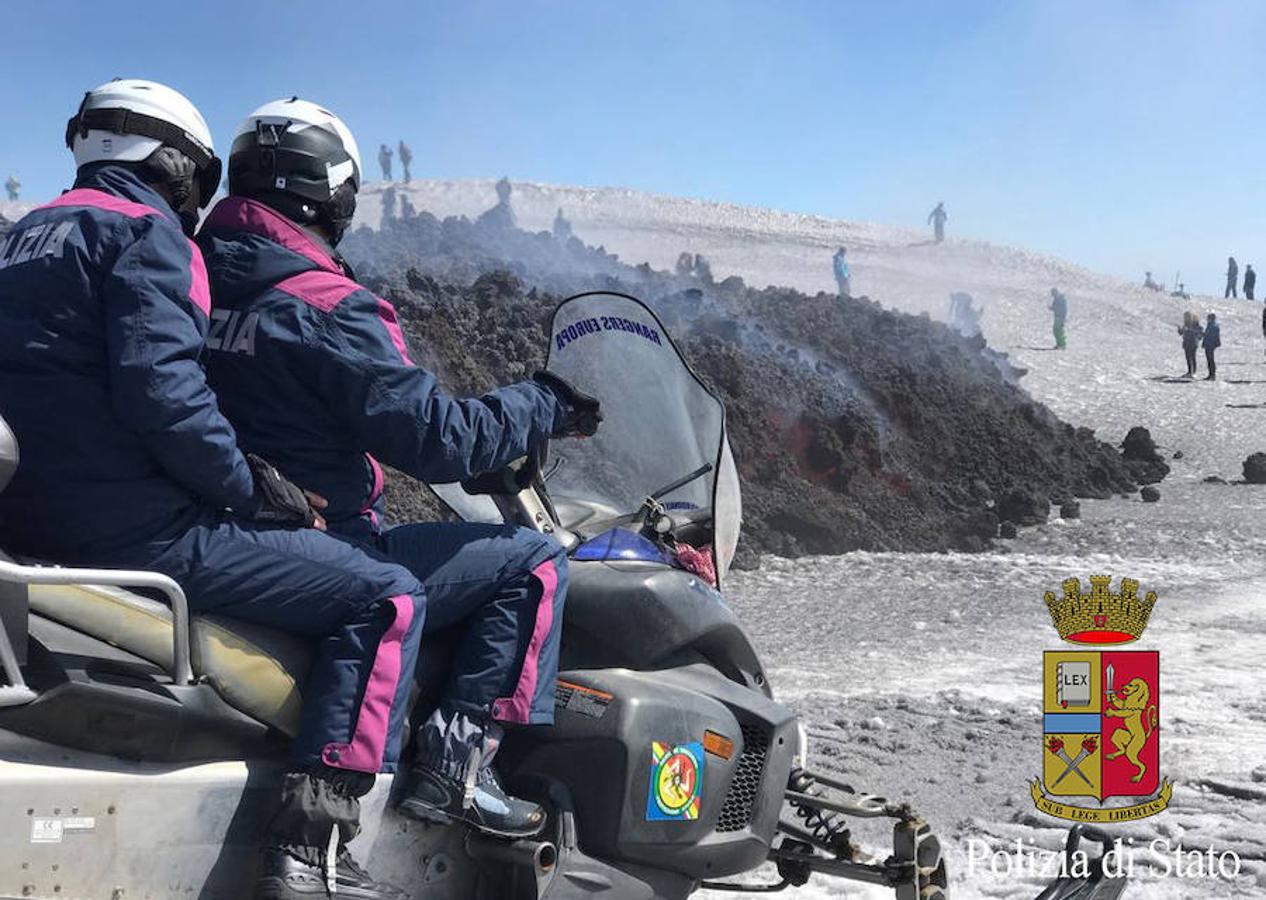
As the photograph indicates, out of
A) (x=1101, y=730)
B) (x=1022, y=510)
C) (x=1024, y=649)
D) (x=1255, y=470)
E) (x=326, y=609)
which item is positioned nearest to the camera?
(x=326, y=609)

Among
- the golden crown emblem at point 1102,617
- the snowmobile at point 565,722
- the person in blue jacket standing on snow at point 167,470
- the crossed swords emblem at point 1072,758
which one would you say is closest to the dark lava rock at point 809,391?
the golden crown emblem at point 1102,617

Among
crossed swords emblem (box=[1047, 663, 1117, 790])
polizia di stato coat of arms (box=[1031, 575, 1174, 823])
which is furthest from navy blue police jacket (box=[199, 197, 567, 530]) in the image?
crossed swords emblem (box=[1047, 663, 1117, 790])

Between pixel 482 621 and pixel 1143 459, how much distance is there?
17882 millimetres

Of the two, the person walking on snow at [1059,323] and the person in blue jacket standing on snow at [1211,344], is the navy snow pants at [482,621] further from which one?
the person walking on snow at [1059,323]

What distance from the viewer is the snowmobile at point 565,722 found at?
2.82 m

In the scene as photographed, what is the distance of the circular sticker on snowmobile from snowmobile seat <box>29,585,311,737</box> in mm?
994

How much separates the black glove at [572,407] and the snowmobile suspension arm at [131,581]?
1115mm

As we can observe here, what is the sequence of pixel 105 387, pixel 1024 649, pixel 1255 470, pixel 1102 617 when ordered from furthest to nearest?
pixel 1255 470 < pixel 1024 649 < pixel 1102 617 < pixel 105 387

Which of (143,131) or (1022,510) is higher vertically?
(143,131)

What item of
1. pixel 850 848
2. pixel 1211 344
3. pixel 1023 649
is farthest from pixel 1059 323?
pixel 850 848

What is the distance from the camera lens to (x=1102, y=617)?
28.6ft

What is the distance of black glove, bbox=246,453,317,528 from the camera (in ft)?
9.91

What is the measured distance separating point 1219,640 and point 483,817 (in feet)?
23.2

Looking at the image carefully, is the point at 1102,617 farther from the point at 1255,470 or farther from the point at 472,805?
the point at 1255,470
